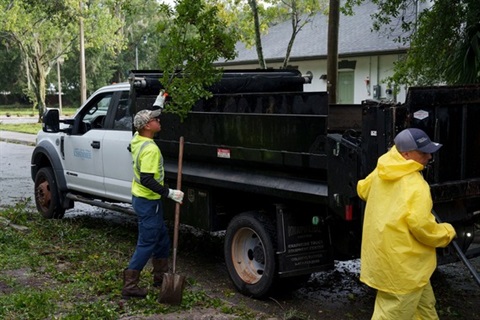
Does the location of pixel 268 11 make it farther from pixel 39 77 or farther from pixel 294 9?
pixel 39 77

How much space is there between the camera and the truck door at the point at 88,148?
8.79m

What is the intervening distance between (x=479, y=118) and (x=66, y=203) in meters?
6.12

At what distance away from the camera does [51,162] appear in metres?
9.61

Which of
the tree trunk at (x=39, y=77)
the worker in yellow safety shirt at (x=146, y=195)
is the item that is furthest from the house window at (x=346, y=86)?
the worker in yellow safety shirt at (x=146, y=195)

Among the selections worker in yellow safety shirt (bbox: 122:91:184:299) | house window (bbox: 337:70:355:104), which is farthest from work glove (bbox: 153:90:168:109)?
house window (bbox: 337:70:355:104)

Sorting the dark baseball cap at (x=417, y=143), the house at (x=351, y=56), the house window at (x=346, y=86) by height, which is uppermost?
the house at (x=351, y=56)

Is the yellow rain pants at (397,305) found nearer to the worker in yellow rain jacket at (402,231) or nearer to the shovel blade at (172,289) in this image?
the worker in yellow rain jacket at (402,231)

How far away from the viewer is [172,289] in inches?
228

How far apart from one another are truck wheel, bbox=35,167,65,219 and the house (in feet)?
44.5

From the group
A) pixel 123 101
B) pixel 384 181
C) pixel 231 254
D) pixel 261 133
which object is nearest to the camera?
pixel 384 181

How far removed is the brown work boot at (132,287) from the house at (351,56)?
16.1m

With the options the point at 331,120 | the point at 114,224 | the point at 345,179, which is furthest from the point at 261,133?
the point at 114,224

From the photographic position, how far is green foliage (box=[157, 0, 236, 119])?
697cm

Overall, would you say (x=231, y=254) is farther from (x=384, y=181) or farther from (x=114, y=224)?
(x=114, y=224)
